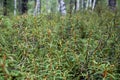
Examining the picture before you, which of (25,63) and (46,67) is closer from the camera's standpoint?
(46,67)

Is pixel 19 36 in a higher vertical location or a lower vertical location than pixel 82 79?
higher

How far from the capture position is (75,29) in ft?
22.5

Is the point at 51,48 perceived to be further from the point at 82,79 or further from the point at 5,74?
the point at 5,74

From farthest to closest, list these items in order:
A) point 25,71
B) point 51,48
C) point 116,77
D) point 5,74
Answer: point 51,48
point 116,77
point 25,71
point 5,74

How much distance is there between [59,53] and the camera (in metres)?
5.12

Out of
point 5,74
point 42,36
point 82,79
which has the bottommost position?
point 82,79

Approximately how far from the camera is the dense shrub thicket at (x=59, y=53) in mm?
4307

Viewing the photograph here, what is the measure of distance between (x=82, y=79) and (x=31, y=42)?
1723mm

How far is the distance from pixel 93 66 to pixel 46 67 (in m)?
0.96

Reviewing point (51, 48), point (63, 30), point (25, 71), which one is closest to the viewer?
point (25, 71)

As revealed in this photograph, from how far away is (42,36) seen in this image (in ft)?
19.3

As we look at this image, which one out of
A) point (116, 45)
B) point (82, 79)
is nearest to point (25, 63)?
point (82, 79)

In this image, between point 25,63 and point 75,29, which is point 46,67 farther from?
point 75,29

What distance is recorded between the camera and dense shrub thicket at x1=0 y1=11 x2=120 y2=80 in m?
4.31
